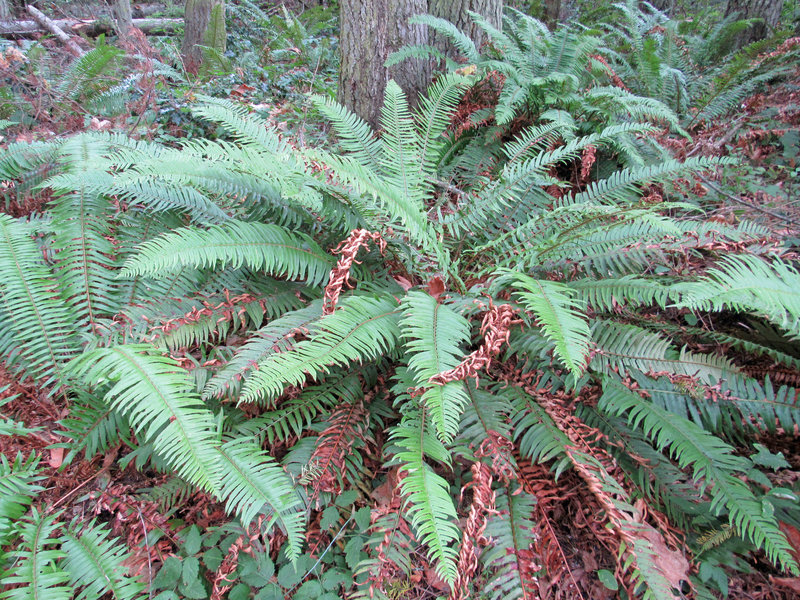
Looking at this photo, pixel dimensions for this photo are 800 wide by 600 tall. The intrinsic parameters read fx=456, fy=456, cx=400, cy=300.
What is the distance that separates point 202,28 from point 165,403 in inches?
274

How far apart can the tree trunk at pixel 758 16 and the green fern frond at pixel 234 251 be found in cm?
612

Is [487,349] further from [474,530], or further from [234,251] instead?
[234,251]

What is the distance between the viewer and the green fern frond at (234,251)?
6.08 ft

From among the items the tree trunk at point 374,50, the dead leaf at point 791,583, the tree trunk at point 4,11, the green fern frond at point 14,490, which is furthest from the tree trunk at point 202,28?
the dead leaf at point 791,583

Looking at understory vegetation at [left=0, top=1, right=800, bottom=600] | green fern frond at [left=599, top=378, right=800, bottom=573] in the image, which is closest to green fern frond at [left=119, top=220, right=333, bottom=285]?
understory vegetation at [left=0, top=1, right=800, bottom=600]

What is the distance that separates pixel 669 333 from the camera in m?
2.35

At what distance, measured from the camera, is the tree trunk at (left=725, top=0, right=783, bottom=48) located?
534 cm

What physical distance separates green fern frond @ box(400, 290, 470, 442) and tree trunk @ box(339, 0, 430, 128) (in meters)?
2.14

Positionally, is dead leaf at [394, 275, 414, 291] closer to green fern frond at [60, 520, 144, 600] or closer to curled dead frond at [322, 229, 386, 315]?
curled dead frond at [322, 229, 386, 315]

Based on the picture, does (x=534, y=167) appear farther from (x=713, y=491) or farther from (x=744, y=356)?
(x=713, y=491)

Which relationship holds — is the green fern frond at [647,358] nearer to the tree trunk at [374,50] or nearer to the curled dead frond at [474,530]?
the curled dead frond at [474,530]

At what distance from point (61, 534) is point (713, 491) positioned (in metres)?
2.43

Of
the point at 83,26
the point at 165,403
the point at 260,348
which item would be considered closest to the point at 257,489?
the point at 165,403

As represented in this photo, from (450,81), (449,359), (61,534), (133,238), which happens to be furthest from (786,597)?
(133,238)
